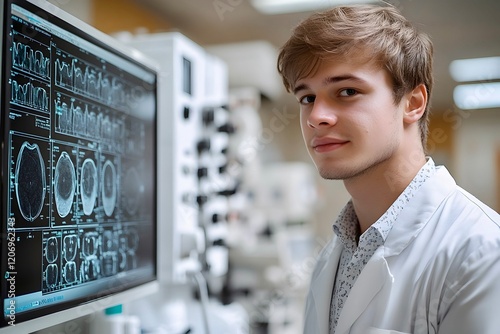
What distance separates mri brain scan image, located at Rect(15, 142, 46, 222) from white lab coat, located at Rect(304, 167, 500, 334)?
0.67 meters

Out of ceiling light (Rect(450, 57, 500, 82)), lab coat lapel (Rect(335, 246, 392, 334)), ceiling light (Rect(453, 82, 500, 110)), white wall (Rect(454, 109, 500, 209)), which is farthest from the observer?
ceiling light (Rect(450, 57, 500, 82))

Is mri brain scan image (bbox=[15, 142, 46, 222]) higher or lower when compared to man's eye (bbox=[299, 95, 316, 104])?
lower

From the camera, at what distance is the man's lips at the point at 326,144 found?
1096mm

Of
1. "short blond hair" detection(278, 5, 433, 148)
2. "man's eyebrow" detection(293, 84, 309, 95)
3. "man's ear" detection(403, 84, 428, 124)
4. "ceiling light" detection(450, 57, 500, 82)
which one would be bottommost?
"man's ear" detection(403, 84, 428, 124)

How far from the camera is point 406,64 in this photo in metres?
1.13

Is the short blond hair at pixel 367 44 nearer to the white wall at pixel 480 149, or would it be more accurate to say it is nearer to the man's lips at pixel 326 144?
the man's lips at pixel 326 144

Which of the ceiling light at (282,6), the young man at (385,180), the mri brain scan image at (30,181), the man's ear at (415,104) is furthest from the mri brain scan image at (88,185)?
the ceiling light at (282,6)

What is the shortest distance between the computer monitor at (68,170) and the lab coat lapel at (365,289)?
1.87 ft

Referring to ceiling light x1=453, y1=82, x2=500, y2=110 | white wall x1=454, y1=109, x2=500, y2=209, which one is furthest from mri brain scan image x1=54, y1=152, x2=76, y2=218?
white wall x1=454, y1=109, x2=500, y2=209

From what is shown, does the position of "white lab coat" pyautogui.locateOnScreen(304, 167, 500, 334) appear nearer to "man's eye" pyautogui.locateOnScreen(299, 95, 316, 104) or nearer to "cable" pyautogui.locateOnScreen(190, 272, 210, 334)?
"man's eye" pyautogui.locateOnScreen(299, 95, 316, 104)

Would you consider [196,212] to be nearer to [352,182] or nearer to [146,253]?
[146,253]

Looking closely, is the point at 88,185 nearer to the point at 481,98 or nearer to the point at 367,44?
the point at 367,44

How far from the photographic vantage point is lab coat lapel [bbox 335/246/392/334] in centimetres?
103

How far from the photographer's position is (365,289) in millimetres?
1054
